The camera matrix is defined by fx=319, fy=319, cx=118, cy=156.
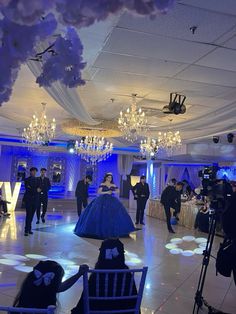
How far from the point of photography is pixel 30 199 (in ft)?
22.1

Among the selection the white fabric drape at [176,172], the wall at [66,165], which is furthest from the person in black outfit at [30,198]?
the white fabric drape at [176,172]

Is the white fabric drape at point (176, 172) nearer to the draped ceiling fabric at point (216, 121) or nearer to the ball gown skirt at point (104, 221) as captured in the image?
the draped ceiling fabric at point (216, 121)

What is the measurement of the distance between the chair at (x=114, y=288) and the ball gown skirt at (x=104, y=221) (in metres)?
4.60

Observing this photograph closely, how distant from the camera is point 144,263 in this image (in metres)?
4.96

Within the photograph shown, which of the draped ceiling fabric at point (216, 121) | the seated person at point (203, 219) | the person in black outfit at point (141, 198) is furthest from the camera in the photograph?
the person in black outfit at point (141, 198)

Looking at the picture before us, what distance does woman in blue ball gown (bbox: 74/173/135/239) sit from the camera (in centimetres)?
679

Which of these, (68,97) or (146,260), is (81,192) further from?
(68,97)

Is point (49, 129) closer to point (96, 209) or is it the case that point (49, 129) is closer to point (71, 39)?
point (96, 209)

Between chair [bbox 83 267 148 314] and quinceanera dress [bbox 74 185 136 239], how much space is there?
4.60 meters

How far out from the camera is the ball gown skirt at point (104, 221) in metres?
6.79

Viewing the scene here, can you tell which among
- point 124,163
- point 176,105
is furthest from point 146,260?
point 124,163

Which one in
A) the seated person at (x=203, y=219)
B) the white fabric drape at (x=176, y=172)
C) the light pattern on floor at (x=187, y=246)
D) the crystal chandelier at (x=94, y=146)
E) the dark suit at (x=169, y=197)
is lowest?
the light pattern on floor at (x=187, y=246)

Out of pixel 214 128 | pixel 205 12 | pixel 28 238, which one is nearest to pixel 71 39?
pixel 205 12

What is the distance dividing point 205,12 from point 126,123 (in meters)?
3.45
